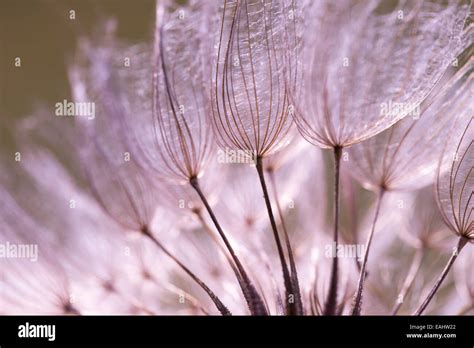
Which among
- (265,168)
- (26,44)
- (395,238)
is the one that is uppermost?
(26,44)

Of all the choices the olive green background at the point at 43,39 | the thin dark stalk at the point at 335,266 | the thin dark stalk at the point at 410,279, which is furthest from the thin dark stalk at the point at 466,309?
the olive green background at the point at 43,39

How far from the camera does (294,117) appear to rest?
2100 mm

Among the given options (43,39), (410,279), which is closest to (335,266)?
(410,279)

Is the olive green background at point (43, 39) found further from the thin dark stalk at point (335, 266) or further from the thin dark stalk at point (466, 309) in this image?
the thin dark stalk at point (466, 309)

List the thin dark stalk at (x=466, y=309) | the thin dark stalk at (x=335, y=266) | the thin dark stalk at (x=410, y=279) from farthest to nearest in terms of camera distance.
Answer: the thin dark stalk at (x=466, y=309)
the thin dark stalk at (x=410, y=279)
the thin dark stalk at (x=335, y=266)

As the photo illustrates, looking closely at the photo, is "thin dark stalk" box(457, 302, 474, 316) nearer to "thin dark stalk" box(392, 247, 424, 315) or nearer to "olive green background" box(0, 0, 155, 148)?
"thin dark stalk" box(392, 247, 424, 315)

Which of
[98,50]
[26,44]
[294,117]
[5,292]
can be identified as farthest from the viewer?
[26,44]

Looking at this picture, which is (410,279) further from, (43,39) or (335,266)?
(43,39)

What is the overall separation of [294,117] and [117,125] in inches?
24.5

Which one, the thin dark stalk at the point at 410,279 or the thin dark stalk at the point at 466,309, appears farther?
the thin dark stalk at the point at 466,309

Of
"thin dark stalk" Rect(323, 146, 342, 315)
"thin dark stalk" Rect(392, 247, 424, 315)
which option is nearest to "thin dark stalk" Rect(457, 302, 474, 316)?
"thin dark stalk" Rect(392, 247, 424, 315)

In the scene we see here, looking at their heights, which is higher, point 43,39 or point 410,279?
point 43,39
